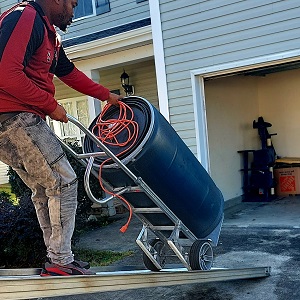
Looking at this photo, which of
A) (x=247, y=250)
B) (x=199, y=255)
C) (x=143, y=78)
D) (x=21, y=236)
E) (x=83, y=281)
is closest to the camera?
(x=83, y=281)

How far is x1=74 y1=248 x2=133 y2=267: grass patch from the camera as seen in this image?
515 cm

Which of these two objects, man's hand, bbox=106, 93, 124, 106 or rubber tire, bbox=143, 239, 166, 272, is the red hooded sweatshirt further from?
rubber tire, bbox=143, 239, 166, 272

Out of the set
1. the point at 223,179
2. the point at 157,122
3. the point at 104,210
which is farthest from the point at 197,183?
the point at 104,210

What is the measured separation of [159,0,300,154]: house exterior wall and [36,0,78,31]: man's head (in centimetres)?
370

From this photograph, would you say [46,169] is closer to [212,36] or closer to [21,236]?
[21,236]

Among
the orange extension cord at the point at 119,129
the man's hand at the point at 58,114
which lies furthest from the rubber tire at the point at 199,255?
the man's hand at the point at 58,114

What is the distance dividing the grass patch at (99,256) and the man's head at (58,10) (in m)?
3.36

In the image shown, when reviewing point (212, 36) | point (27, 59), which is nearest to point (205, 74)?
point (212, 36)

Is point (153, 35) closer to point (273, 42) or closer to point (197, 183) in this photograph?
point (273, 42)

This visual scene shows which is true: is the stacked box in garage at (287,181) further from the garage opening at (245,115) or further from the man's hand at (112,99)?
the man's hand at (112,99)

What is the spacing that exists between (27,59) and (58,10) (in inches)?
16.4

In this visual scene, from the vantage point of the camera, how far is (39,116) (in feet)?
7.57

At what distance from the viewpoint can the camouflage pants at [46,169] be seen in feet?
7.38

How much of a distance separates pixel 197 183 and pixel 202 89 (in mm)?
3199
